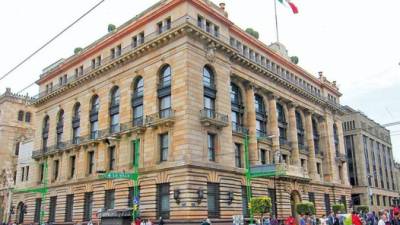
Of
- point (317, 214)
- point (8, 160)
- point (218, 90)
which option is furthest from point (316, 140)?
point (8, 160)

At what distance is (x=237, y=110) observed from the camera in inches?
1827

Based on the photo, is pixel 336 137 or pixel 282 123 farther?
pixel 336 137

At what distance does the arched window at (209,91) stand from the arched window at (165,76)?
3676 millimetres

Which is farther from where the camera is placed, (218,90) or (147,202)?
(218,90)

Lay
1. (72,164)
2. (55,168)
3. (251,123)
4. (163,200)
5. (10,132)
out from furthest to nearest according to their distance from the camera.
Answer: (10,132), (55,168), (72,164), (251,123), (163,200)

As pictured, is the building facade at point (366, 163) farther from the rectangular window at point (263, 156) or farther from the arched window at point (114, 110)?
the arched window at point (114, 110)

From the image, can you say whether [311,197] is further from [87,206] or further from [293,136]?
[87,206]

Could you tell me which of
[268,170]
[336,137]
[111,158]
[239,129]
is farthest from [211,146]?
[336,137]

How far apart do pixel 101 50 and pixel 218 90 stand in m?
17.9

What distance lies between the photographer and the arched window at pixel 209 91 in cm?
4075

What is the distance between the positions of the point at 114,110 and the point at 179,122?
41.3 feet

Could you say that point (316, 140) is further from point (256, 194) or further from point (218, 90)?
point (218, 90)

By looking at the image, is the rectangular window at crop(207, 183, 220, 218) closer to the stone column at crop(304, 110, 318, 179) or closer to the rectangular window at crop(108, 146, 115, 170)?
the rectangular window at crop(108, 146, 115, 170)

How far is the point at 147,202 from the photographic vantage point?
39094mm
